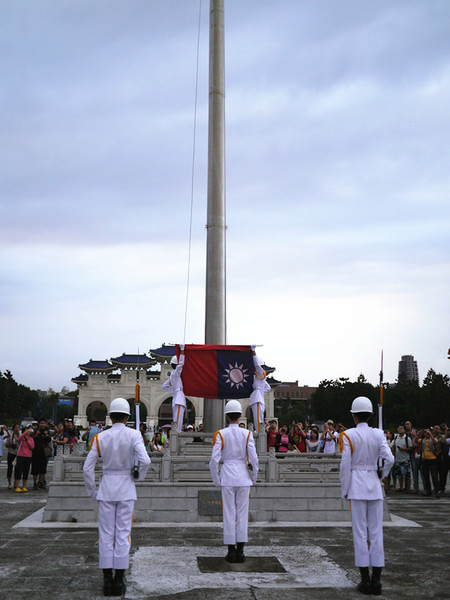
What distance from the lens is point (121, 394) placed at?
67.9 meters

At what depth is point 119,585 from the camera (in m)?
6.35

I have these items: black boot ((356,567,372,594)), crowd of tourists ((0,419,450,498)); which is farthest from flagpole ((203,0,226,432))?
black boot ((356,567,372,594))

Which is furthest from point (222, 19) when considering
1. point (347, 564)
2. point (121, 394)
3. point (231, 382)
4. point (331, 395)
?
point (331, 395)

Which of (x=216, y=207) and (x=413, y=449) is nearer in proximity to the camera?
(x=413, y=449)

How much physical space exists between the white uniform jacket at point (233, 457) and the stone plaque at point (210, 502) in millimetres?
3312

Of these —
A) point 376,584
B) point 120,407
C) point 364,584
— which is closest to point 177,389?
point 120,407

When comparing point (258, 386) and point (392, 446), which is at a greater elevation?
point (258, 386)

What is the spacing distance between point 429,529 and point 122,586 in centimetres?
661

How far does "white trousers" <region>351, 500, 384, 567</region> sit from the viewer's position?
21.9 feet

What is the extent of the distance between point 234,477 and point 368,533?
2.00 meters

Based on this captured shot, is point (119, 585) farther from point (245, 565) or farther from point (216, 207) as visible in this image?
point (216, 207)

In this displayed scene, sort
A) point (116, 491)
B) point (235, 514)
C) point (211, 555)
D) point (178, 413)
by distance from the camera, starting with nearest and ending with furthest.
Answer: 1. point (116, 491)
2. point (235, 514)
3. point (211, 555)
4. point (178, 413)

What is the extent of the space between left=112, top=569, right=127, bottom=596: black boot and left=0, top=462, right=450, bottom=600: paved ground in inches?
3.4

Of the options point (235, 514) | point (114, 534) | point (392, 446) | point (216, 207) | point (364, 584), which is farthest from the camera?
point (216, 207)
